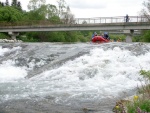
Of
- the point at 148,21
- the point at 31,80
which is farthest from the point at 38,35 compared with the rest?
the point at 31,80

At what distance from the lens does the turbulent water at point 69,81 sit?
779 cm

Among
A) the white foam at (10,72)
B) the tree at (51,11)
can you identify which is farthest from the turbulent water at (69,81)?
the tree at (51,11)

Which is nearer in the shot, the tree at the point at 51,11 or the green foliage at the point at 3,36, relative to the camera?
the green foliage at the point at 3,36

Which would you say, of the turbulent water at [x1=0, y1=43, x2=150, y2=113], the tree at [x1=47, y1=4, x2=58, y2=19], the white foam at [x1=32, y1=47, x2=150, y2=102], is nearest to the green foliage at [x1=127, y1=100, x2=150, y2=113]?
the turbulent water at [x1=0, y1=43, x2=150, y2=113]

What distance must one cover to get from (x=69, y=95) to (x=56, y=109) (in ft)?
5.12

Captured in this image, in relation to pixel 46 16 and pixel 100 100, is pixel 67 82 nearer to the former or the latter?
pixel 100 100

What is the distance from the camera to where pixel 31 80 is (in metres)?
12.0

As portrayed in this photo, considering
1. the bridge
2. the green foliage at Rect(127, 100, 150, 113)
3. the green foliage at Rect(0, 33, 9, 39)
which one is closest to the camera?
the green foliage at Rect(127, 100, 150, 113)

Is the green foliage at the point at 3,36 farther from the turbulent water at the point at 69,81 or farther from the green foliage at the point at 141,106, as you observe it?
the green foliage at the point at 141,106

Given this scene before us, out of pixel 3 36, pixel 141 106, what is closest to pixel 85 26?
pixel 3 36

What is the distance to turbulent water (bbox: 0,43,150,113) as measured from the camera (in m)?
7.79

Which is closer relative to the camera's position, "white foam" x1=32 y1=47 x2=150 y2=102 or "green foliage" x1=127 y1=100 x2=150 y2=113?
"green foliage" x1=127 y1=100 x2=150 y2=113

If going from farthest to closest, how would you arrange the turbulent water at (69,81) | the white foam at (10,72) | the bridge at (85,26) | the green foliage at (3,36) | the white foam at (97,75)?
the green foliage at (3,36) < the bridge at (85,26) < the white foam at (10,72) < the white foam at (97,75) < the turbulent water at (69,81)

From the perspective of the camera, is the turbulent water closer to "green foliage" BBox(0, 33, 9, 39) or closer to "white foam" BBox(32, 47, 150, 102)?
"white foam" BBox(32, 47, 150, 102)
